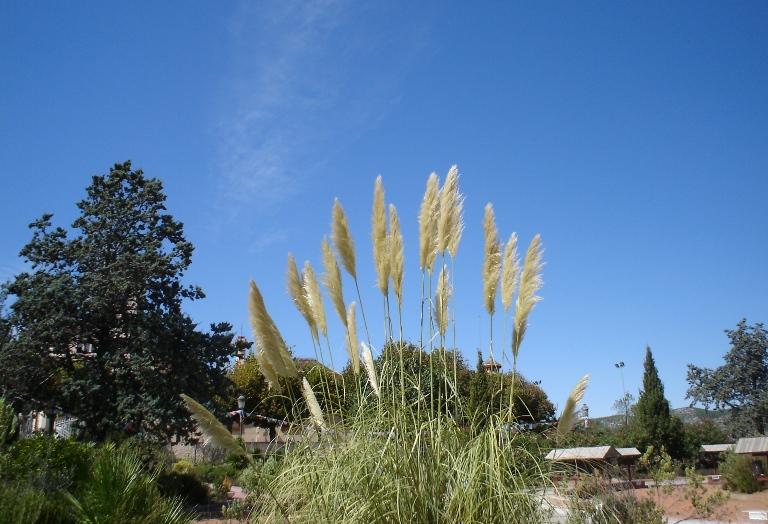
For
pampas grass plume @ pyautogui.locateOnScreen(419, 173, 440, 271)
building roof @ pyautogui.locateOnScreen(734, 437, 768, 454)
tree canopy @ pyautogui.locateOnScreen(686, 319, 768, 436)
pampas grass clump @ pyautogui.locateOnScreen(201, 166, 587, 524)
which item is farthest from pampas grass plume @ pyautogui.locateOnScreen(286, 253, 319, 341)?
tree canopy @ pyautogui.locateOnScreen(686, 319, 768, 436)

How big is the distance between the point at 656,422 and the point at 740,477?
51.7 feet

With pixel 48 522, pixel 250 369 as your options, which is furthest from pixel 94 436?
pixel 250 369

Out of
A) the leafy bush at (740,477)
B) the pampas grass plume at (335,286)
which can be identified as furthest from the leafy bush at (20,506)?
the leafy bush at (740,477)

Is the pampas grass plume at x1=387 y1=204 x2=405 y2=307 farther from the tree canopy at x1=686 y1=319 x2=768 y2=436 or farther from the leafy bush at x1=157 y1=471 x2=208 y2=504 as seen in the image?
the tree canopy at x1=686 y1=319 x2=768 y2=436

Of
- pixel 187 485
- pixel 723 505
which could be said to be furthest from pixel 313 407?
pixel 187 485

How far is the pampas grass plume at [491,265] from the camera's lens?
4.39 m

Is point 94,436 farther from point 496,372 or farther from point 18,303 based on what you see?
point 496,372

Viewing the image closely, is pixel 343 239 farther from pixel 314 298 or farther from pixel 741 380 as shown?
pixel 741 380

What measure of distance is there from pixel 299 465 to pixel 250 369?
98.6ft

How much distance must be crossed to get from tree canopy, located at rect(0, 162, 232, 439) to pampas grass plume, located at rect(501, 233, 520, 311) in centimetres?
1254

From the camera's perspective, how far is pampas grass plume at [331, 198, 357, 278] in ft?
14.2

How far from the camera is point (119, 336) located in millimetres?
16703

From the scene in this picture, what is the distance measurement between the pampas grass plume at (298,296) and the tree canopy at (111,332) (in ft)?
38.7

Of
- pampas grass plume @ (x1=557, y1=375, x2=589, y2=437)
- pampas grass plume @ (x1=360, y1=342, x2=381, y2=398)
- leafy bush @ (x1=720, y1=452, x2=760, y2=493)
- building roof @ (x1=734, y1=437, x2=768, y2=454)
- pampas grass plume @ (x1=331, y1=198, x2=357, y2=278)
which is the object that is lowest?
leafy bush @ (x1=720, y1=452, x2=760, y2=493)
